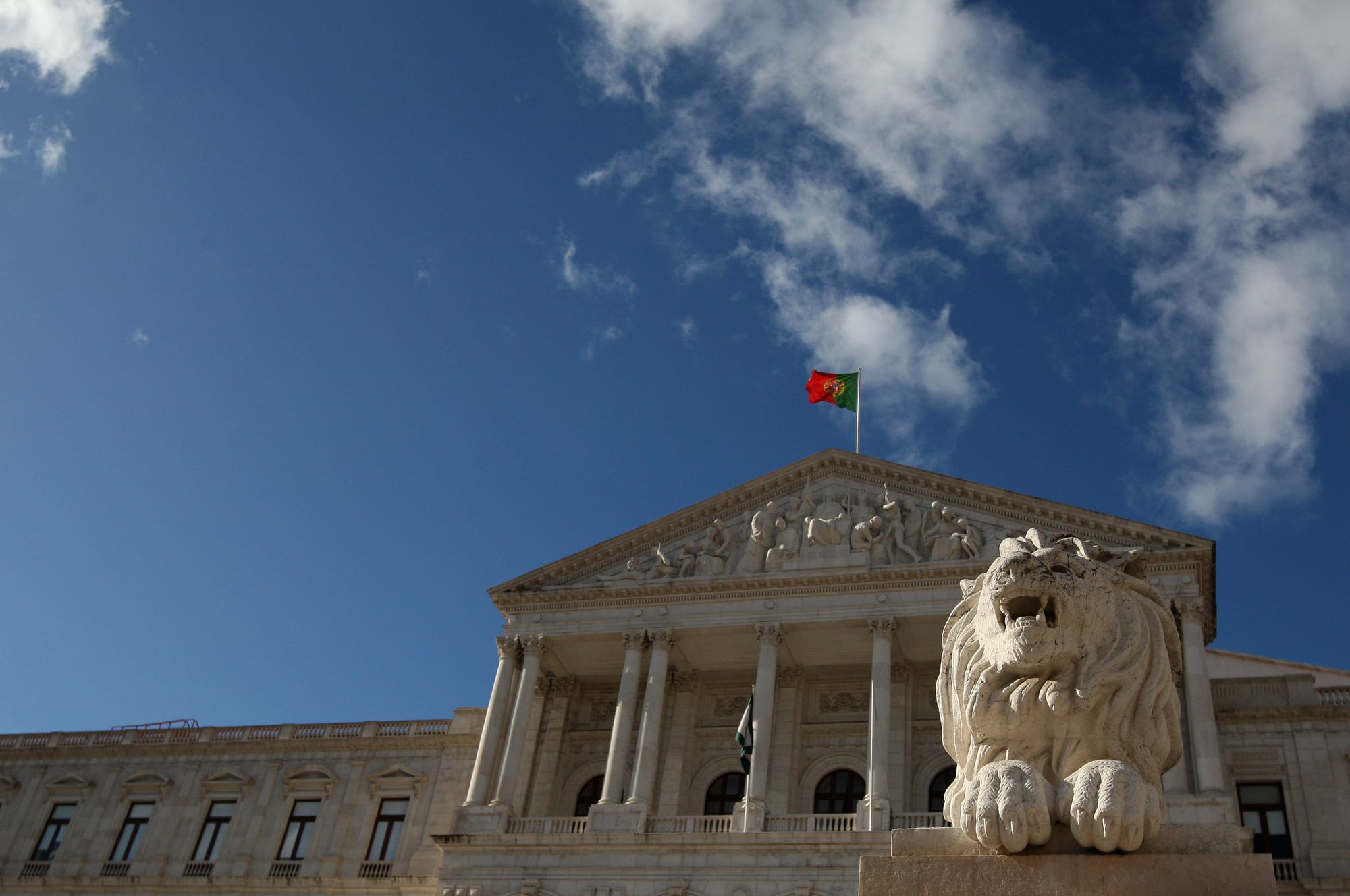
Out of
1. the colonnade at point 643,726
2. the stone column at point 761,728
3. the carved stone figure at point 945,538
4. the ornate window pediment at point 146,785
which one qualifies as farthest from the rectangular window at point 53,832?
the carved stone figure at point 945,538

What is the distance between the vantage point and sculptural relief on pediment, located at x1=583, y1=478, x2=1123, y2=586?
3195 centimetres

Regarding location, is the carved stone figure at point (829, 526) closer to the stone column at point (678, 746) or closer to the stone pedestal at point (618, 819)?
the stone column at point (678, 746)

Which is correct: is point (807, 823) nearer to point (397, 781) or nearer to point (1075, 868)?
point (397, 781)

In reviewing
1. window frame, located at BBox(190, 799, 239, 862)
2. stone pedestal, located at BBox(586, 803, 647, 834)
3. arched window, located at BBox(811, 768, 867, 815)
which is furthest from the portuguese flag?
window frame, located at BBox(190, 799, 239, 862)

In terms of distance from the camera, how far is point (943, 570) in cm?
3105

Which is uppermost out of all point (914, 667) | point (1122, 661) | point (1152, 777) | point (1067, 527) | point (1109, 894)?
point (1067, 527)

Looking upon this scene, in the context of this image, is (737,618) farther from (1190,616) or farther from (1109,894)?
(1109,894)

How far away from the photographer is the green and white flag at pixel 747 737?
2897cm

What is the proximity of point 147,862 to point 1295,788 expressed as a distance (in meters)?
31.3

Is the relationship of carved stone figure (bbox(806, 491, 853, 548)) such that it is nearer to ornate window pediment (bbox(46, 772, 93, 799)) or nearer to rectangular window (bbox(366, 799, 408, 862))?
rectangular window (bbox(366, 799, 408, 862))

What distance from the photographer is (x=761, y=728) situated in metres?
30.2

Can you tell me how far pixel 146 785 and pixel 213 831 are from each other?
304cm

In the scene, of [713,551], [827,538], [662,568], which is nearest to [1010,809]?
[827,538]

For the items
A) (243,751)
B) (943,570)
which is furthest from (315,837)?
(943,570)
